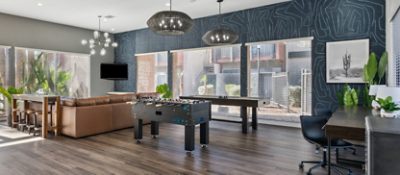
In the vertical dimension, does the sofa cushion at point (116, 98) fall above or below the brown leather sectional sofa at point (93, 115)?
above

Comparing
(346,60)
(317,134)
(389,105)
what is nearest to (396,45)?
(346,60)

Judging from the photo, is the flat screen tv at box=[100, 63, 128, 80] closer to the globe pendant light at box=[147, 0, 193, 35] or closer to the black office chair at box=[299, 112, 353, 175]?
the globe pendant light at box=[147, 0, 193, 35]

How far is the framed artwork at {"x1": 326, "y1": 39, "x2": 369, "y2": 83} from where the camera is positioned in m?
5.64

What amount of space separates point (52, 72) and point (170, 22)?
23.4ft

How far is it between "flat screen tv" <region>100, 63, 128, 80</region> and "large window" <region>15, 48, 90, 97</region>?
2.14 ft

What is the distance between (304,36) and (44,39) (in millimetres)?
8052

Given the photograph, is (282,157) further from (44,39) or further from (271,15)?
(44,39)

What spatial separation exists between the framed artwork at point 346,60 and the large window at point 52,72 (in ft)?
27.4

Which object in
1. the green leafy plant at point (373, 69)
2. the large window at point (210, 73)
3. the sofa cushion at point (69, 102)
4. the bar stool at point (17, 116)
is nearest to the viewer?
the green leafy plant at point (373, 69)

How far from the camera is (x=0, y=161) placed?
12.5 feet

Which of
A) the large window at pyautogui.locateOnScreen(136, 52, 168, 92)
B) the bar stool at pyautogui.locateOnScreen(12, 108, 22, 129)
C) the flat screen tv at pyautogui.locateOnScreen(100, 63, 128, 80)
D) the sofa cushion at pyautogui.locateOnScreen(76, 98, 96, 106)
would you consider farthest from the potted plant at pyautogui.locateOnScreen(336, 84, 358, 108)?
the flat screen tv at pyautogui.locateOnScreen(100, 63, 128, 80)

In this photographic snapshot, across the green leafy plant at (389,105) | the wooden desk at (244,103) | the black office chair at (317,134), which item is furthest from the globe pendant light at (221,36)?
the green leafy plant at (389,105)

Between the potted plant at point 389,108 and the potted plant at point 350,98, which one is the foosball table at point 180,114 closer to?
the potted plant at point 389,108

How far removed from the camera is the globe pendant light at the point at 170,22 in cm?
377
